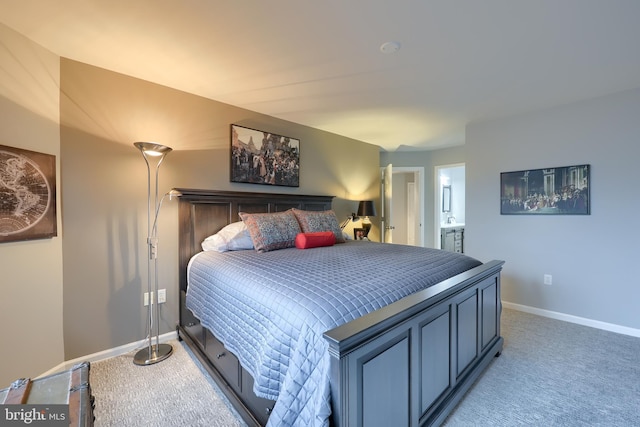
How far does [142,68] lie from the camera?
2.27m

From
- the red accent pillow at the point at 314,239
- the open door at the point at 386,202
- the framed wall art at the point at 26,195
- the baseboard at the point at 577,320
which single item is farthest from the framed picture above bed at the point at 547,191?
the framed wall art at the point at 26,195

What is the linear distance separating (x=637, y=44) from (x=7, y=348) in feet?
15.9

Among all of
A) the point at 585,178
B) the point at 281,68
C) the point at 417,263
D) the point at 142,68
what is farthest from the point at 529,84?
the point at 142,68

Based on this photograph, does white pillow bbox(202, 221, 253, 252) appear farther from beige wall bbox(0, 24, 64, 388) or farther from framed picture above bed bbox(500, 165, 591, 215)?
framed picture above bed bbox(500, 165, 591, 215)

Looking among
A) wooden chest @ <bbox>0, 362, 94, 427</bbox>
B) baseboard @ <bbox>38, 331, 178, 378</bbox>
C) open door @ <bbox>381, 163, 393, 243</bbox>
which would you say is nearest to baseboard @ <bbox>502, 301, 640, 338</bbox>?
open door @ <bbox>381, 163, 393, 243</bbox>

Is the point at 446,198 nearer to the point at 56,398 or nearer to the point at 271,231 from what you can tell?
the point at 271,231

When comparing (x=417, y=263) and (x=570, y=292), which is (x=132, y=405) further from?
(x=570, y=292)

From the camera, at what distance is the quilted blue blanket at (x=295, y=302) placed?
3.45 ft

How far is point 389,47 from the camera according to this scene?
1.97 m

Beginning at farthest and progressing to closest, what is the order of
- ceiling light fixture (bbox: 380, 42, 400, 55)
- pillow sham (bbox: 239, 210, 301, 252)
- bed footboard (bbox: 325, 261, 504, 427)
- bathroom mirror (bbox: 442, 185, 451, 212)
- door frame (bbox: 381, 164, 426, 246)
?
bathroom mirror (bbox: 442, 185, 451, 212), door frame (bbox: 381, 164, 426, 246), pillow sham (bbox: 239, 210, 301, 252), ceiling light fixture (bbox: 380, 42, 400, 55), bed footboard (bbox: 325, 261, 504, 427)

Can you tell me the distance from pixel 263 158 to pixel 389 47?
73.5 inches

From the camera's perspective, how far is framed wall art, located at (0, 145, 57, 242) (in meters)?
1.75

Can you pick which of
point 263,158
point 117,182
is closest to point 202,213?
point 117,182

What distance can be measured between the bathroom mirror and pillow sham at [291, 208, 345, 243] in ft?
12.9
